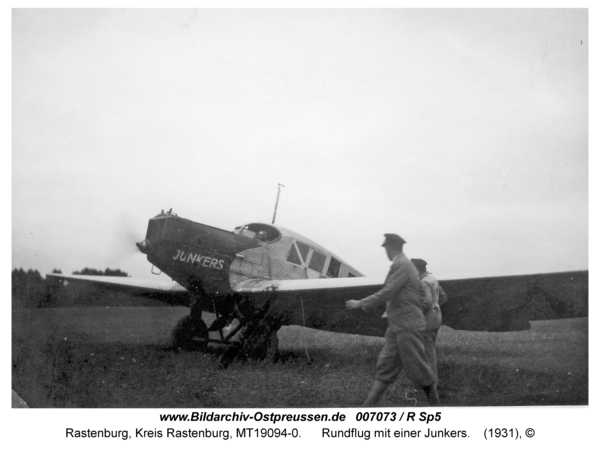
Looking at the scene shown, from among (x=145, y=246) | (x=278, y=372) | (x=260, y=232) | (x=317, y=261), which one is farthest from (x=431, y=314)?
(x=145, y=246)

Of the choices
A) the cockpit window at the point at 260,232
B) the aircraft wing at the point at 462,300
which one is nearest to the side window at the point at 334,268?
the aircraft wing at the point at 462,300

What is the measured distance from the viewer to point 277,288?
544 cm

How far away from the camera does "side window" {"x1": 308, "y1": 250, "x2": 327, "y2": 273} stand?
247 inches

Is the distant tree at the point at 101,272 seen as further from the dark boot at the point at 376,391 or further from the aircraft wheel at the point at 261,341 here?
the dark boot at the point at 376,391

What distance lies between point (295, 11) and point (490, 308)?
13.5 feet

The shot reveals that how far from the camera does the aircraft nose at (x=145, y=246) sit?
204 inches

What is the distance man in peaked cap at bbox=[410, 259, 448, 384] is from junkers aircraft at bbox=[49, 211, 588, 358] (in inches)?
10.5

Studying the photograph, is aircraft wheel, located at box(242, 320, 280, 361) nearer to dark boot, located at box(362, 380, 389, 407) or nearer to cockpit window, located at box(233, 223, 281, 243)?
cockpit window, located at box(233, 223, 281, 243)

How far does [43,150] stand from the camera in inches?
204
